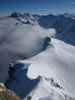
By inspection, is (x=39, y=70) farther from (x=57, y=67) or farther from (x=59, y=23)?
(x=59, y=23)

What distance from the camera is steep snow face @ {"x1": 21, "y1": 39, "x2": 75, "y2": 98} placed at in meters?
11.2

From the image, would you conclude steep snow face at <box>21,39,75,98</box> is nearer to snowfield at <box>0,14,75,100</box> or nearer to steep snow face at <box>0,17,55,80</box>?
snowfield at <box>0,14,75,100</box>

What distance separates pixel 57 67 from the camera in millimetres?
12477

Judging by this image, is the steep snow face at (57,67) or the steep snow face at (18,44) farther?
the steep snow face at (18,44)

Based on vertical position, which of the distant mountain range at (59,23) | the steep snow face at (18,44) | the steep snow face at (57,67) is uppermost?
the steep snow face at (57,67)

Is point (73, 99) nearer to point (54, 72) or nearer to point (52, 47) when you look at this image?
point (54, 72)

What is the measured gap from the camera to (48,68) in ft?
40.2

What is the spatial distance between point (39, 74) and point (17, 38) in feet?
26.5

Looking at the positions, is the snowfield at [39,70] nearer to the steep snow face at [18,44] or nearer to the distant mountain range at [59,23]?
the steep snow face at [18,44]

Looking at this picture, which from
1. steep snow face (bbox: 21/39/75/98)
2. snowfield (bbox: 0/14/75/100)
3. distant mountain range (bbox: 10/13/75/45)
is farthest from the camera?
distant mountain range (bbox: 10/13/75/45)

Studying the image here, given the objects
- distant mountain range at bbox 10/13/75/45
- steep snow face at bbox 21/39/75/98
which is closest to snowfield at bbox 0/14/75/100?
steep snow face at bbox 21/39/75/98

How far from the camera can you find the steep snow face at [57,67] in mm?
11250

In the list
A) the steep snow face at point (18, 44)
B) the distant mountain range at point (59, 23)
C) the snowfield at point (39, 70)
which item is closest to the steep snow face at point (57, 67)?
the snowfield at point (39, 70)

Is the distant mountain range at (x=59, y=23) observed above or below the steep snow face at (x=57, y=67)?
below
